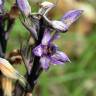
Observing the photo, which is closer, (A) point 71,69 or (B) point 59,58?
(B) point 59,58

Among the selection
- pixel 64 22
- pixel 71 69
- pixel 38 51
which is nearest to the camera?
pixel 38 51

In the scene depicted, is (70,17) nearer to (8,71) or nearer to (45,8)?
(45,8)

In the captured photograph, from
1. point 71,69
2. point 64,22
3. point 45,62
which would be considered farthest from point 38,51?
point 71,69

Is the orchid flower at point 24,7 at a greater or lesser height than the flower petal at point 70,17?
greater

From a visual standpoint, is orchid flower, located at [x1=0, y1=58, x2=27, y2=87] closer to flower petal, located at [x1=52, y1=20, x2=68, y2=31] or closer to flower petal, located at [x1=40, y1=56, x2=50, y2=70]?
flower petal, located at [x1=40, y1=56, x2=50, y2=70]

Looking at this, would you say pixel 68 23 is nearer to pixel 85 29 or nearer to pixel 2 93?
pixel 2 93

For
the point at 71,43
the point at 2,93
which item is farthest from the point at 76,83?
the point at 2,93

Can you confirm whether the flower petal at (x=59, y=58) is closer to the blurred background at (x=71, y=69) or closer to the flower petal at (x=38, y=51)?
the flower petal at (x=38, y=51)

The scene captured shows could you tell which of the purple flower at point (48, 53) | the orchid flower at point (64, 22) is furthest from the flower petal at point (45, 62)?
the orchid flower at point (64, 22)
